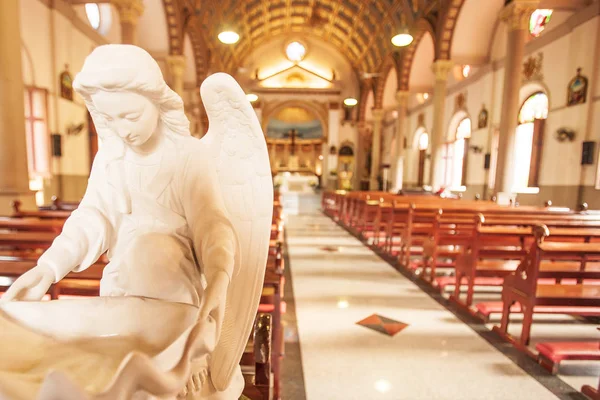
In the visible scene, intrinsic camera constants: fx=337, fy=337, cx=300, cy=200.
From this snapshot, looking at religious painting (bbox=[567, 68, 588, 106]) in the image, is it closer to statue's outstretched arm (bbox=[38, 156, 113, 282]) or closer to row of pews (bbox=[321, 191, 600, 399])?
row of pews (bbox=[321, 191, 600, 399])

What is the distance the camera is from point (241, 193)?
102 centimetres

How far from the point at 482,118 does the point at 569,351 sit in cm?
1025

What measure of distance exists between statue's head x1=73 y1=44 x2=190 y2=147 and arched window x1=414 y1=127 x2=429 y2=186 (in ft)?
52.6

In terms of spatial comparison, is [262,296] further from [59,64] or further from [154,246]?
[59,64]

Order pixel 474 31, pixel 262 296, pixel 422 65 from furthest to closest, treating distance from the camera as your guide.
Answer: pixel 422 65 < pixel 474 31 < pixel 262 296

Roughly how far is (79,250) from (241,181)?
485mm

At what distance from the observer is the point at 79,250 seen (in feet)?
3.07

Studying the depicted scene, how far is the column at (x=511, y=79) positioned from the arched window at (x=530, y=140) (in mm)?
1222

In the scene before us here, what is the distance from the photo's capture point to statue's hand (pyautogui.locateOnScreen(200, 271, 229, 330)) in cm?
70

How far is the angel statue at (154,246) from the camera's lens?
0.70 meters

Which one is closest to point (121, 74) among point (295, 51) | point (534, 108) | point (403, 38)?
point (403, 38)

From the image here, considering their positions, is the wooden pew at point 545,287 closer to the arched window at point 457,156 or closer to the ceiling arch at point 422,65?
the arched window at point 457,156

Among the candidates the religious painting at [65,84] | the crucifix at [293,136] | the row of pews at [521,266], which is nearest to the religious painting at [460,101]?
the row of pews at [521,266]

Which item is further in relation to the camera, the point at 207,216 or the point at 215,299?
the point at 207,216
